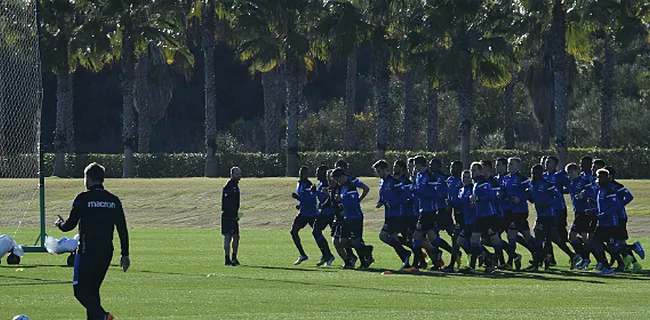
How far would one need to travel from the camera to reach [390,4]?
5375 cm

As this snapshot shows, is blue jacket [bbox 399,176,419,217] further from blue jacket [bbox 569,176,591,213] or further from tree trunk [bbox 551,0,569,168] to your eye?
tree trunk [bbox 551,0,569,168]

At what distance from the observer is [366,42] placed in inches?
2295

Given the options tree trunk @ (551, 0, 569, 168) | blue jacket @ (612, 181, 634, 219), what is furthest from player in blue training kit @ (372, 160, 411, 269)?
tree trunk @ (551, 0, 569, 168)

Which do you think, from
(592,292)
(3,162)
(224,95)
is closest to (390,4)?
(3,162)

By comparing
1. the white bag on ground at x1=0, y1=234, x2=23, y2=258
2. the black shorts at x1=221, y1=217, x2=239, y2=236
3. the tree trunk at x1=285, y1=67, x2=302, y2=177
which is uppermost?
the tree trunk at x1=285, y1=67, x2=302, y2=177

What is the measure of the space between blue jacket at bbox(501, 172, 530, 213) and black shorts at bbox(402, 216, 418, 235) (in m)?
1.75

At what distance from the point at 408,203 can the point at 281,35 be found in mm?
34089

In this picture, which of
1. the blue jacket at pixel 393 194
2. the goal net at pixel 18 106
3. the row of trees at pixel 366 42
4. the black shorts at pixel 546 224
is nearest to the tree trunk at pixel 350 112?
the row of trees at pixel 366 42

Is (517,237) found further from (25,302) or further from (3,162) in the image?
(3,162)

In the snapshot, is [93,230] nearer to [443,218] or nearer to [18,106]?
[443,218]

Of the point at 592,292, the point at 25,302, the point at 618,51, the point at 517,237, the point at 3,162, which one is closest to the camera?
the point at 25,302

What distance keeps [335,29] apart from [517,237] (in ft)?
100

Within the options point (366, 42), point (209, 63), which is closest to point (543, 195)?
point (366, 42)

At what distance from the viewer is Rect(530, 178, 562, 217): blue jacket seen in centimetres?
2423
